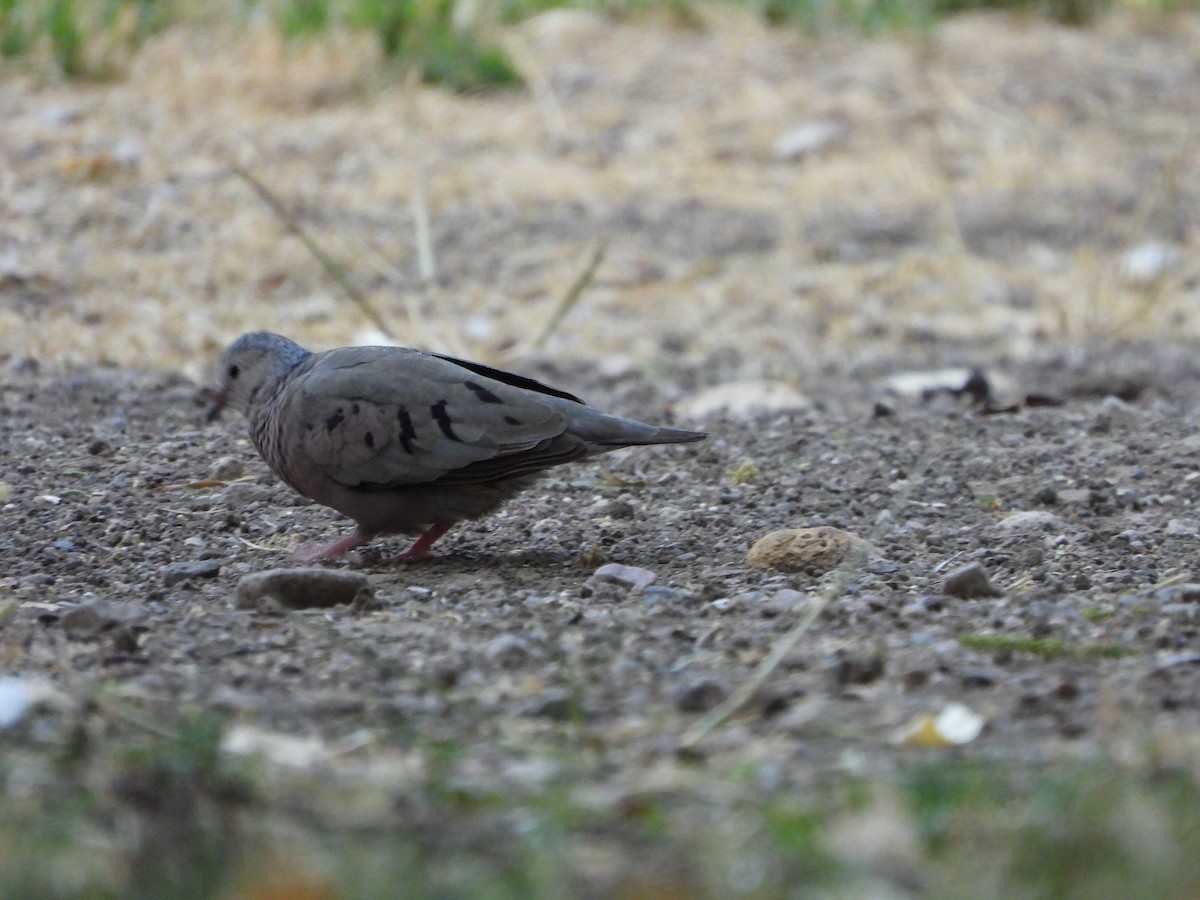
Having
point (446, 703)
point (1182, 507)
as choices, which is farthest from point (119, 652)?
point (1182, 507)

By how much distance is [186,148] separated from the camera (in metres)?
8.65

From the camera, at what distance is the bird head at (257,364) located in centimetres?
439

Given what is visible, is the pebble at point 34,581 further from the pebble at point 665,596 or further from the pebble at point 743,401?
the pebble at point 743,401

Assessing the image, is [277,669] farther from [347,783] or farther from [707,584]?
[707,584]

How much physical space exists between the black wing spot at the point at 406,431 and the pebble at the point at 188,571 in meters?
0.53

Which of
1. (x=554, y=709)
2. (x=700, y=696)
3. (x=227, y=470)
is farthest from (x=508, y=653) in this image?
(x=227, y=470)

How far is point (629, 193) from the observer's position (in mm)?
9039

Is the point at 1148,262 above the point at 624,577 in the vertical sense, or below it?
below

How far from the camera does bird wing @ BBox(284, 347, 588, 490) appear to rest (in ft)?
13.1

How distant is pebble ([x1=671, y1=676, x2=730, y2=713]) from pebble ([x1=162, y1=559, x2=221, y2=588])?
1.45 m

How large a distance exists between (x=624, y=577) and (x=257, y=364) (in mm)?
1223

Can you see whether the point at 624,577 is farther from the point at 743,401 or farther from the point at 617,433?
the point at 743,401

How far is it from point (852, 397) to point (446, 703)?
3724 millimetres

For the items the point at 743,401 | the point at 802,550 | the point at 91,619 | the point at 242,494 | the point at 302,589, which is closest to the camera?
the point at 91,619
